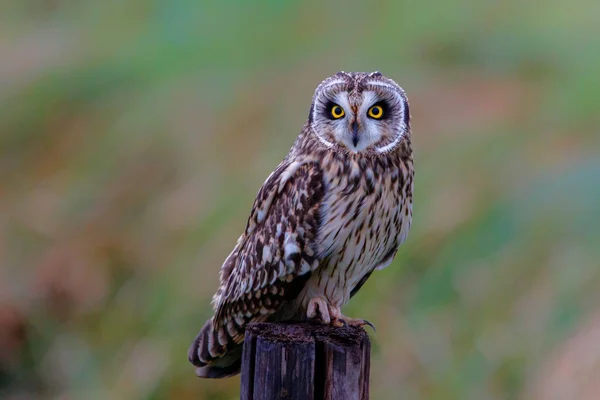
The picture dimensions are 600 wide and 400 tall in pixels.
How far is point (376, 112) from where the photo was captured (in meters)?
2.98

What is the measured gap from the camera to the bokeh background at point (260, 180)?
508 cm

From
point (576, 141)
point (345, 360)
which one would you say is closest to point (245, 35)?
point (576, 141)

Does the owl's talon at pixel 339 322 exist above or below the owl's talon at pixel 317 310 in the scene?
below

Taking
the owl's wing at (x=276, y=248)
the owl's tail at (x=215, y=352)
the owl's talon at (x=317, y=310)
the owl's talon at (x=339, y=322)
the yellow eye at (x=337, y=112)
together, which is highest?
the yellow eye at (x=337, y=112)

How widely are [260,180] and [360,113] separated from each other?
2707 mm

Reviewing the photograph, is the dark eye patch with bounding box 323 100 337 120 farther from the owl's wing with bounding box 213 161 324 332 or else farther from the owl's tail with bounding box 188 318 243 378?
the owl's tail with bounding box 188 318 243 378

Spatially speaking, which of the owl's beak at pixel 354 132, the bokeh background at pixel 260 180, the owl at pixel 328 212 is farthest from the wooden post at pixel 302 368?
the bokeh background at pixel 260 180

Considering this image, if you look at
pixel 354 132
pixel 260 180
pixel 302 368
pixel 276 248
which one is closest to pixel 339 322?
pixel 276 248

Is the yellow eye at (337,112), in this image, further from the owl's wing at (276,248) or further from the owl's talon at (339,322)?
the owl's talon at (339,322)

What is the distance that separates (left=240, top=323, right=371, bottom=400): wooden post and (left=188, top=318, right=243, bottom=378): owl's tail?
32.3 inches

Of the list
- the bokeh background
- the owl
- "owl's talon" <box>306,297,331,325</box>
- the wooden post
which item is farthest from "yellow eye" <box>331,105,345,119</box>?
the bokeh background

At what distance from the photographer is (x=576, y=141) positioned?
19.1 feet

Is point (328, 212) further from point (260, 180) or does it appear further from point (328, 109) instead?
point (260, 180)

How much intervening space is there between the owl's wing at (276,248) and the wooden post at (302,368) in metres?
0.68
